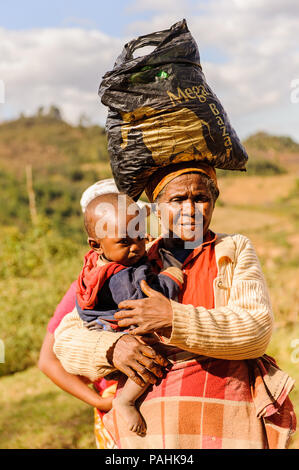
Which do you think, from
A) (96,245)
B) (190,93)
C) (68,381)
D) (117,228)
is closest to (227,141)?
(190,93)

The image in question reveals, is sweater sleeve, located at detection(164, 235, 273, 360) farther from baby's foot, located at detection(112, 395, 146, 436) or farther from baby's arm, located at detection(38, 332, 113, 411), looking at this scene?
baby's arm, located at detection(38, 332, 113, 411)

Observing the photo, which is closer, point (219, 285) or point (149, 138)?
point (219, 285)

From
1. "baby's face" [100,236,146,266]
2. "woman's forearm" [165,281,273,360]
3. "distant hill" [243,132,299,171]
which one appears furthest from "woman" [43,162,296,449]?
"distant hill" [243,132,299,171]

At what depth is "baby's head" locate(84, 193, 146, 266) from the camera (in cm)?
184

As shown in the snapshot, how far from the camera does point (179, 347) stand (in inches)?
65.4

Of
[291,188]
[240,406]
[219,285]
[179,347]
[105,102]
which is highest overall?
[291,188]

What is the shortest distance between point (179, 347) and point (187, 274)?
0.95ft

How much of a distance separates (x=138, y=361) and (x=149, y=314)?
0.64 ft

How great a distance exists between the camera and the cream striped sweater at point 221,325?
1605 millimetres

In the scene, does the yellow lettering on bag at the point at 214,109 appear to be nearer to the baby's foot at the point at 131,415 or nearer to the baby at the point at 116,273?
the baby at the point at 116,273

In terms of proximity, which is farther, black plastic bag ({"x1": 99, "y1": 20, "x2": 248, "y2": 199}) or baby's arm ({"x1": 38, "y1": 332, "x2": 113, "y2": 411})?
baby's arm ({"x1": 38, "y1": 332, "x2": 113, "y2": 411})

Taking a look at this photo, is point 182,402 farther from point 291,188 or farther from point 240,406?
point 291,188
